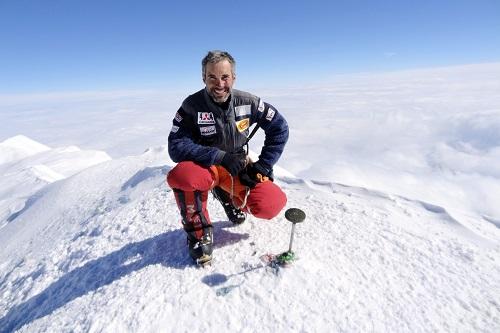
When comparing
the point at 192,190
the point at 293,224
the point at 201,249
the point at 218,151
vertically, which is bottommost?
the point at 201,249

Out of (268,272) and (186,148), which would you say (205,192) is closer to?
(186,148)

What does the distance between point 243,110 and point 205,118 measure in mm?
448

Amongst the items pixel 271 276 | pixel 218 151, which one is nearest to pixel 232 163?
pixel 218 151

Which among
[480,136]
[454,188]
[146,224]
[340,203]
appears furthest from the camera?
[480,136]

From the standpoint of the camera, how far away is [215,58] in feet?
8.91

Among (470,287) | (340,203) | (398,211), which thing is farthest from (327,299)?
(398,211)

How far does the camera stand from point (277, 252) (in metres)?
2.98

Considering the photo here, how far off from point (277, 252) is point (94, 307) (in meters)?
1.84

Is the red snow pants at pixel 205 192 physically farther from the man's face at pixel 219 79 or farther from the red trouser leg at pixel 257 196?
the man's face at pixel 219 79

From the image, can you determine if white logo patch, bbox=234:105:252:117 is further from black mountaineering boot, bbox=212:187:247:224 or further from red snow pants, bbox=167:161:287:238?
black mountaineering boot, bbox=212:187:247:224

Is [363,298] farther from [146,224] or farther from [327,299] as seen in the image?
[146,224]

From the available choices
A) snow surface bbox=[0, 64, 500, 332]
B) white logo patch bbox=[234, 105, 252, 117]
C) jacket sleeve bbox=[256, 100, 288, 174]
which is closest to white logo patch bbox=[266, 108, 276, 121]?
jacket sleeve bbox=[256, 100, 288, 174]

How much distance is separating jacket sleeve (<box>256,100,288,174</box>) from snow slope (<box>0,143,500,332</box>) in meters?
0.88

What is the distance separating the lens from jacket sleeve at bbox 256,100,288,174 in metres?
3.23
